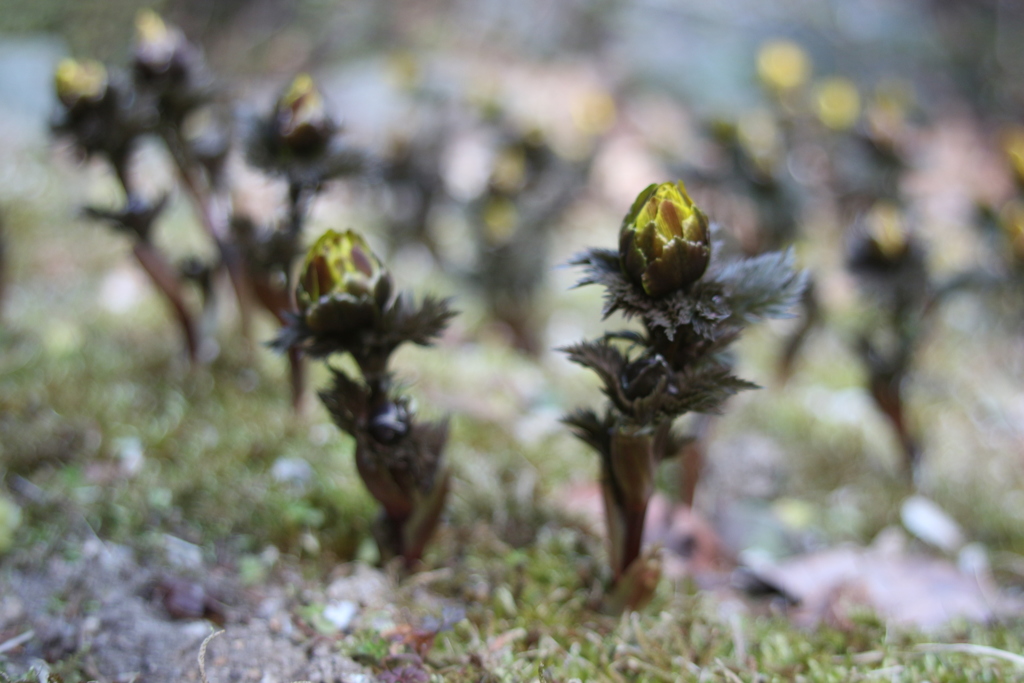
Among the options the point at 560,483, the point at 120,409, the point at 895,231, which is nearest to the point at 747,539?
the point at 560,483

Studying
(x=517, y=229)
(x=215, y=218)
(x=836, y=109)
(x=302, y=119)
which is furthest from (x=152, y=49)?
(x=836, y=109)

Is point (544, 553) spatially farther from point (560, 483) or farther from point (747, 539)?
point (747, 539)

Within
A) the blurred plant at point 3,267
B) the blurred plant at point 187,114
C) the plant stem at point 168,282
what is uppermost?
the blurred plant at point 187,114

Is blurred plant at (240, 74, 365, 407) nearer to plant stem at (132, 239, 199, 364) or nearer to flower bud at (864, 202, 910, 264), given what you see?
plant stem at (132, 239, 199, 364)

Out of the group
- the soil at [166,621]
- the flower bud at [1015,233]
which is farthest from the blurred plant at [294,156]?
the flower bud at [1015,233]

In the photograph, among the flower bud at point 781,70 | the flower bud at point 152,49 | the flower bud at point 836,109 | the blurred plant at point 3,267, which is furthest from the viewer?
the flower bud at point 781,70

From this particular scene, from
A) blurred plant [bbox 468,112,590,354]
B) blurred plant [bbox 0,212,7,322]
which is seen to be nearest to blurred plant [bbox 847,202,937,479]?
blurred plant [bbox 468,112,590,354]

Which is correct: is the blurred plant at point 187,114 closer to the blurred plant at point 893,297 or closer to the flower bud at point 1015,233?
the blurred plant at point 893,297
